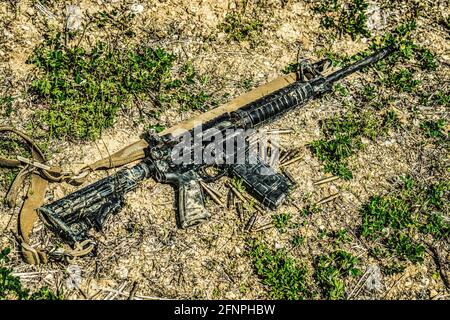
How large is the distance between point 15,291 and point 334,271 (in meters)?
3.40

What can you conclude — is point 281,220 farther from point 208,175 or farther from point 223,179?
point 208,175

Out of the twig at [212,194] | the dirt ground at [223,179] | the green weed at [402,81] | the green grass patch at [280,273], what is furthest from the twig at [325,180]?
the green weed at [402,81]

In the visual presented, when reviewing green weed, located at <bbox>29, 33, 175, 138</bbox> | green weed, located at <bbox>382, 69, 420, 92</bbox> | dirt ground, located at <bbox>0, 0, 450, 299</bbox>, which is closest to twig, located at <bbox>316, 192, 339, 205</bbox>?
dirt ground, located at <bbox>0, 0, 450, 299</bbox>

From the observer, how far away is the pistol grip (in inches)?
208

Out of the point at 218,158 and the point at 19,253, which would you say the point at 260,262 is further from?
the point at 19,253

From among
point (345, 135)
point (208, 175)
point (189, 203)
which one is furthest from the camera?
point (345, 135)

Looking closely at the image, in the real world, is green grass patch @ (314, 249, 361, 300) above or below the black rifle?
below

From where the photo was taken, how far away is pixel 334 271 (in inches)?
202

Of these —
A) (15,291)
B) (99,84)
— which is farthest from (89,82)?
(15,291)

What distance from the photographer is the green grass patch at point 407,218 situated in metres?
5.41

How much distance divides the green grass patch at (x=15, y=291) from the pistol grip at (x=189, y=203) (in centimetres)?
154

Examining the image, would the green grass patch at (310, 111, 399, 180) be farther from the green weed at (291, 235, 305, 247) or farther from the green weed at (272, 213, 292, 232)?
the green weed at (291, 235, 305, 247)

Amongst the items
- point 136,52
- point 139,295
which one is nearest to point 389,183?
point 139,295

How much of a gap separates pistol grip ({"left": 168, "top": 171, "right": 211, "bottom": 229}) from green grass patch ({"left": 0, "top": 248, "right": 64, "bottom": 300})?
1539 millimetres
